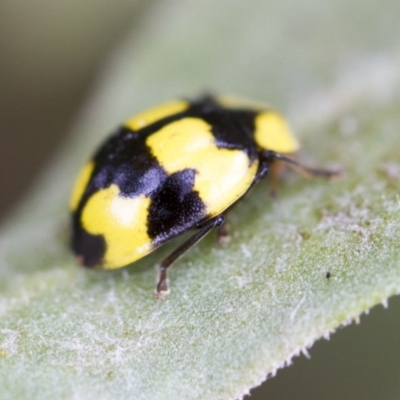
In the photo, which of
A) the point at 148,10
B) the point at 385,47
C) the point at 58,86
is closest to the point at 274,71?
the point at 385,47

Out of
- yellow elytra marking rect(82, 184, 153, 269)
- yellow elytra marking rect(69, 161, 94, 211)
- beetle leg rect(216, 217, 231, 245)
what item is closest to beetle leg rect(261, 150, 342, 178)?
beetle leg rect(216, 217, 231, 245)

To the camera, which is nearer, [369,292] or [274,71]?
[369,292]

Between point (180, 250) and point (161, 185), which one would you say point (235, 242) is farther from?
point (161, 185)

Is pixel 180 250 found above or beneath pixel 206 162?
beneath

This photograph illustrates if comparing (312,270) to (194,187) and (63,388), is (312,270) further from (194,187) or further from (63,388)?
(63,388)

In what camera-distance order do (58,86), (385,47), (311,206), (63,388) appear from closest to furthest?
(63,388) < (311,206) < (385,47) < (58,86)

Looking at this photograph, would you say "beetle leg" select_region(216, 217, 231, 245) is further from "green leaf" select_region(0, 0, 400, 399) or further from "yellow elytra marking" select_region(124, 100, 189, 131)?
"yellow elytra marking" select_region(124, 100, 189, 131)

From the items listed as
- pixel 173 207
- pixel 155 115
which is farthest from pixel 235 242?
pixel 155 115
